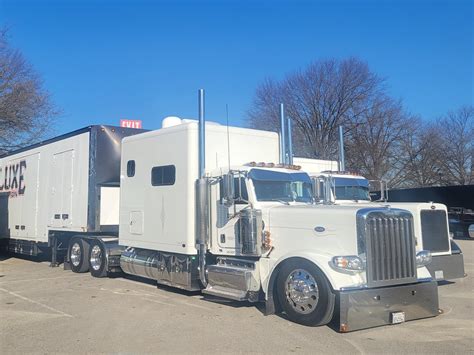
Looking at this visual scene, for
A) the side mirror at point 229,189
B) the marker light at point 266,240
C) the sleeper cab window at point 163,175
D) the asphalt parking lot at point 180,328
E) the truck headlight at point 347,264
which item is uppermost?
the sleeper cab window at point 163,175

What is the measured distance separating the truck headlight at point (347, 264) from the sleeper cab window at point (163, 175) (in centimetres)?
383

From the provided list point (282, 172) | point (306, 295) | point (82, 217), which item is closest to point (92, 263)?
point (82, 217)

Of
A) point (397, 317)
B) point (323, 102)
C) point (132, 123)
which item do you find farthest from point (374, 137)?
point (397, 317)

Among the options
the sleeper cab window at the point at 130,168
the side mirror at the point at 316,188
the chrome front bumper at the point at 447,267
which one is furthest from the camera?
the sleeper cab window at the point at 130,168

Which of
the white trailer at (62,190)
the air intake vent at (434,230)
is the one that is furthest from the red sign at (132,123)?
the air intake vent at (434,230)

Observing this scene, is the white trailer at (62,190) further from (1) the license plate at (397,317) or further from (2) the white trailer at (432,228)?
(1) the license plate at (397,317)

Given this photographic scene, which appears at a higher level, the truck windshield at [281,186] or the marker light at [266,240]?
the truck windshield at [281,186]

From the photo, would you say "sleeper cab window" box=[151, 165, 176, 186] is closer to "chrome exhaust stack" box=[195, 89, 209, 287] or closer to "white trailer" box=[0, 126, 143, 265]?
"chrome exhaust stack" box=[195, 89, 209, 287]

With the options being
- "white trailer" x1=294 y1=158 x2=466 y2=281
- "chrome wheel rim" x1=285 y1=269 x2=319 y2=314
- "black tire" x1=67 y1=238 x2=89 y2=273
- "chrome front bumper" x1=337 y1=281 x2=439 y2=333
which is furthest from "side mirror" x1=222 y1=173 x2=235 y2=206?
"black tire" x1=67 y1=238 x2=89 y2=273

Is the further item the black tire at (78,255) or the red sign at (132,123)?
the red sign at (132,123)

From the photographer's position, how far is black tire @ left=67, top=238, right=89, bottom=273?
12.2m

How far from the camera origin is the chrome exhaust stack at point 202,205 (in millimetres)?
8578

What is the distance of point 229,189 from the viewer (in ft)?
26.3

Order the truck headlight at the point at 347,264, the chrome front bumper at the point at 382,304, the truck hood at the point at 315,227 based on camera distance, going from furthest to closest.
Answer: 1. the truck hood at the point at 315,227
2. the truck headlight at the point at 347,264
3. the chrome front bumper at the point at 382,304
